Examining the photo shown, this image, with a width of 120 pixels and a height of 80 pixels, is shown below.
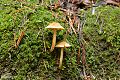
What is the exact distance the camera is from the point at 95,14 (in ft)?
8.95

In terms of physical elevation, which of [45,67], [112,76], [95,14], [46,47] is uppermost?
[95,14]

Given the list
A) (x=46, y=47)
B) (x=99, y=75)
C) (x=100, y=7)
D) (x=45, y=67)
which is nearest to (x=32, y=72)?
(x=45, y=67)

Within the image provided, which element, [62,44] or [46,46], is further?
[46,46]

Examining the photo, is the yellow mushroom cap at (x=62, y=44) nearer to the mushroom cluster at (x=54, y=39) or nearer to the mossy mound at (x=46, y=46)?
the mushroom cluster at (x=54, y=39)

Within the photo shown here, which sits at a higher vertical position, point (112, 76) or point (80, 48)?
point (80, 48)

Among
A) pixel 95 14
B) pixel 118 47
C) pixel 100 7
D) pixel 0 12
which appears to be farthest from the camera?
pixel 100 7

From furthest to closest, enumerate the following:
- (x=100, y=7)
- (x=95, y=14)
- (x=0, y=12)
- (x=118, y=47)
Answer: (x=100, y=7) → (x=95, y=14) → (x=0, y=12) → (x=118, y=47)

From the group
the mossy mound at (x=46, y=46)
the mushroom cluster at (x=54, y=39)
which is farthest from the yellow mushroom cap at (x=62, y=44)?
the mossy mound at (x=46, y=46)

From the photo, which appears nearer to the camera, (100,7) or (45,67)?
(45,67)

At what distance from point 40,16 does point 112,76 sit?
1.00 meters

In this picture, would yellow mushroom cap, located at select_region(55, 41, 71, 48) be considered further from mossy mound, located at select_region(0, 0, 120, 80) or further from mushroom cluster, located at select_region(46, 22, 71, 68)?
mossy mound, located at select_region(0, 0, 120, 80)

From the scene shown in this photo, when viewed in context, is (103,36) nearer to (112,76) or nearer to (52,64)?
(112,76)

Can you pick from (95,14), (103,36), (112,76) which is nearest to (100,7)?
(95,14)

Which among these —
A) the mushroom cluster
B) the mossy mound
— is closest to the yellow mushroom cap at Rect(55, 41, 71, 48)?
the mushroom cluster
